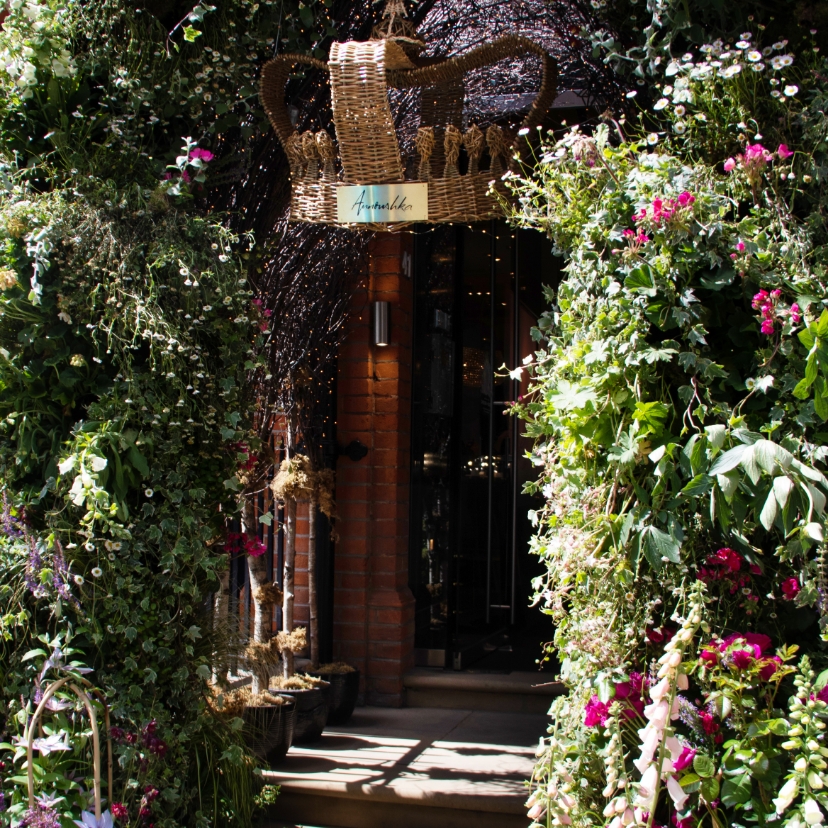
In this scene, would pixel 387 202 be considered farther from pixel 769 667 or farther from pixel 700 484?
pixel 769 667

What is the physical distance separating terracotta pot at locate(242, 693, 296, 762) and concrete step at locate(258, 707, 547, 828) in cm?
9

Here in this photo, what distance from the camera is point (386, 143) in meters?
2.46

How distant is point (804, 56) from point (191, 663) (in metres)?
2.37

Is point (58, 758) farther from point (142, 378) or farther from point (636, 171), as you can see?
point (636, 171)

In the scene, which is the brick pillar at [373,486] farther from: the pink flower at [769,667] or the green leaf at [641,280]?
the pink flower at [769,667]

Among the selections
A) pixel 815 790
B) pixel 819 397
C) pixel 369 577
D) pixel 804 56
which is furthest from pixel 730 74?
pixel 369 577

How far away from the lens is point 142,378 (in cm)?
240

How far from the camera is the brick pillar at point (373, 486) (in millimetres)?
4598

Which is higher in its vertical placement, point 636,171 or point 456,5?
point 456,5

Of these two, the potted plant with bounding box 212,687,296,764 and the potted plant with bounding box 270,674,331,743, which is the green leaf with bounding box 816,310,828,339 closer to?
the potted plant with bounding box 212,687,296,764

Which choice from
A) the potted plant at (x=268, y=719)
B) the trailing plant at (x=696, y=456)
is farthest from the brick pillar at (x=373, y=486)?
the trailing plant at (x=696, y=456)

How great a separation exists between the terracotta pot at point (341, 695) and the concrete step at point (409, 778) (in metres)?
0.07

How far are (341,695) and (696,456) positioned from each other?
290 centimetres

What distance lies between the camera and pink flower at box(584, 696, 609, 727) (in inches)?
72.9
